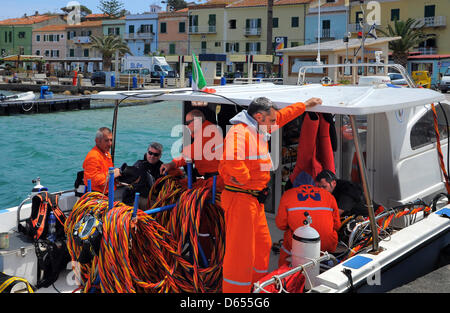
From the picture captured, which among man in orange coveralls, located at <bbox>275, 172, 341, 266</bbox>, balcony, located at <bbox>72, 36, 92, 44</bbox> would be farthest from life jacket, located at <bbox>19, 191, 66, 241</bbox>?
balcony, located at <bbox>72, 36, 92, 44</bbox>

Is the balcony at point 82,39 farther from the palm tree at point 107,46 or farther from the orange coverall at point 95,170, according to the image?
the orange coverall at point 95,170

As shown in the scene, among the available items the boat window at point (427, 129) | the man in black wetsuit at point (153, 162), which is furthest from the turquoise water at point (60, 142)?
the boat window at point (427, 129)

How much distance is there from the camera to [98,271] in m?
3.82

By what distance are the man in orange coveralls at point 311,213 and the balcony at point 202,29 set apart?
52323 millimetres

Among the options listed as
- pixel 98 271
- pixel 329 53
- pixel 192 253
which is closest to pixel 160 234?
pixel 192 253

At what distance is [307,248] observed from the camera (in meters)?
3.35

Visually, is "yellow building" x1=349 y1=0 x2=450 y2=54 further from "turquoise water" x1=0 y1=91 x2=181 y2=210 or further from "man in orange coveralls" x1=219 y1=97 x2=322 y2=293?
"man in orange coveralls" x1=219 y1=97 x2=322 y2=293

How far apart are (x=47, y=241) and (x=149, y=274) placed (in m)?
0.98

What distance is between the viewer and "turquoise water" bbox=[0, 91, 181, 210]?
13.5 meters

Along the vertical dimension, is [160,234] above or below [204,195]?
below

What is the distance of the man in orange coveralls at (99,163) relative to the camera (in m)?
4.68

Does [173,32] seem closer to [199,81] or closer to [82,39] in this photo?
[82,39]
